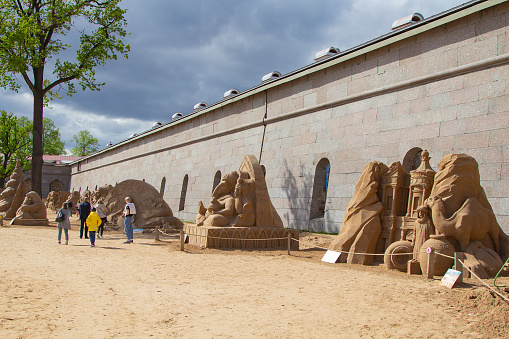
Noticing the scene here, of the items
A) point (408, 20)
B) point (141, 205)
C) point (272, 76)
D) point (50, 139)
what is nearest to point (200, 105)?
point (272, 76)

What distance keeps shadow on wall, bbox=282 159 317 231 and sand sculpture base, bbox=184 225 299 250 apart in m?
3.51

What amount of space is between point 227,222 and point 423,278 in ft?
18.9

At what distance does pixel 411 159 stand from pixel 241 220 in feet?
17.0

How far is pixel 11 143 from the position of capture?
40625 mm

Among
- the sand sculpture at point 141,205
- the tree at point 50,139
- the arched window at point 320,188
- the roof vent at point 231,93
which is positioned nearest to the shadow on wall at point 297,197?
the arched window at point 320,188

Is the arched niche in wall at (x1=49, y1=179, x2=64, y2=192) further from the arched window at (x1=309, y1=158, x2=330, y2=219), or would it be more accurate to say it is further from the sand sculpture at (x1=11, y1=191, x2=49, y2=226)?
the arched window at (x1=309, y1=158, x2=330, y2=219)

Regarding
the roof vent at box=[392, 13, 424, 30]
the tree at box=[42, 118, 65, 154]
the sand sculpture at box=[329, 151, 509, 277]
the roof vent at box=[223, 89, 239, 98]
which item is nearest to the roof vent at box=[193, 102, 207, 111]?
the roof vent at box=[223, 89, 239, 98]

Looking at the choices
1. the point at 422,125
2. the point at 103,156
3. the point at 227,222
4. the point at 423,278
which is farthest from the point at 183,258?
the point at 103,156

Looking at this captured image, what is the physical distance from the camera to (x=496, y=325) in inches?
183

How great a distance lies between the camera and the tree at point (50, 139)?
51188 mm

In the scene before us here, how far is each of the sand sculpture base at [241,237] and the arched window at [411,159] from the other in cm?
369

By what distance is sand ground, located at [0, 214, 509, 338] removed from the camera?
455 cm

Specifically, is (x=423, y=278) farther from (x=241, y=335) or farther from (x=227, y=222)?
(x=227, y=222)

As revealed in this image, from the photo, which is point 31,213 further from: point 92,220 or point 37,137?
point 92,220
